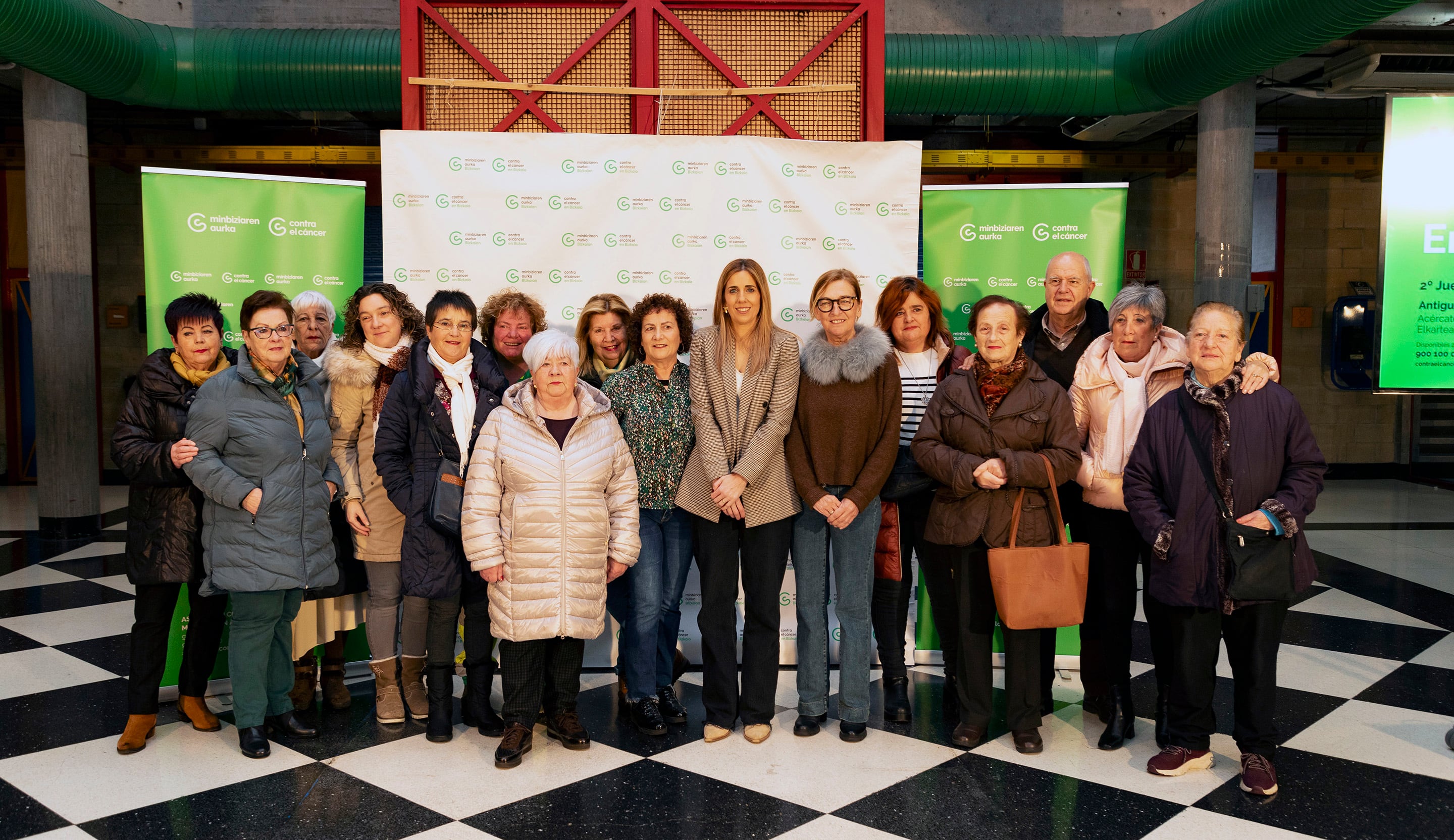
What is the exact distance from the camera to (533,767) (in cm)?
273

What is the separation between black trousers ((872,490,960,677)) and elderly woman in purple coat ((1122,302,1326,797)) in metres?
0.62

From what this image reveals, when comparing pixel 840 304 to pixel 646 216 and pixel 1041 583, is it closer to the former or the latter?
pixel 1041 583

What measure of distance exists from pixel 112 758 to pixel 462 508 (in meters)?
1.26

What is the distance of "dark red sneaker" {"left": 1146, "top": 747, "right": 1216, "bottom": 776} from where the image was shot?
2646mm

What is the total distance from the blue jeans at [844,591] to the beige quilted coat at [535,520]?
0.64 m

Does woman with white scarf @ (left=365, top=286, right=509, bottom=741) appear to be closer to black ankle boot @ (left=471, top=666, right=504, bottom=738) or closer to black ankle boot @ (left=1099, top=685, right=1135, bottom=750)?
black ankle boot @ (left=471, top=666, right=504, bottom=738)

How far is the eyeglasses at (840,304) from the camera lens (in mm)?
2932

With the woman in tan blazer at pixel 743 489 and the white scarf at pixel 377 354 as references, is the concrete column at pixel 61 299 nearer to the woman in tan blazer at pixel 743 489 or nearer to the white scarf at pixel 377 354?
the white scarf at pixel 377 354

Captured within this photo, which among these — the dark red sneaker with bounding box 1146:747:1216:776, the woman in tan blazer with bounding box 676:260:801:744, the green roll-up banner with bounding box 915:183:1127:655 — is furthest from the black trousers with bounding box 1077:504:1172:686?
the woman in tan blazer with bounding box 676:260:801:744

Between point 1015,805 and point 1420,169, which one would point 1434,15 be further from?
point 1015,805

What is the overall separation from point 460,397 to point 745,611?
43.3 inches

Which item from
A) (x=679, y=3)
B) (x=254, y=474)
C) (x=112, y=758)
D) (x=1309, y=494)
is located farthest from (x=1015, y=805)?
(x=679, y=3)

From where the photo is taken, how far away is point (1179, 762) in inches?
105

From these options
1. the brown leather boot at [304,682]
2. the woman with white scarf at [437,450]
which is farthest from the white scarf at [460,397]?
the brown leather boot at [304,682]
